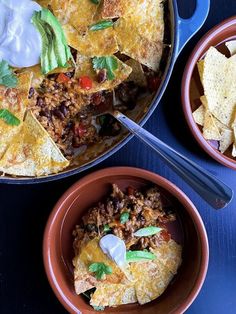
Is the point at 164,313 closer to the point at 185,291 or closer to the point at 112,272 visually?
the point at 185,291

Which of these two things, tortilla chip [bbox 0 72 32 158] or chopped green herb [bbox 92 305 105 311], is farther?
chopped green herb [bbox 92 305 105 311]

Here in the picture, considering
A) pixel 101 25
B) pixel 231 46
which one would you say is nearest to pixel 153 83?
pixel 101 25

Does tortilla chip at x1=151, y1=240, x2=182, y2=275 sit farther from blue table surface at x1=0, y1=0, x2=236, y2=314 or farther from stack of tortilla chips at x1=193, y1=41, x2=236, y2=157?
stack of tortilla chips at x1=193, y1=41, x2=236, y2=157

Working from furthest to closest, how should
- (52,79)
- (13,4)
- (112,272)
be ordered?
1. (112,272)
2. (52,79)
3. (13,4)

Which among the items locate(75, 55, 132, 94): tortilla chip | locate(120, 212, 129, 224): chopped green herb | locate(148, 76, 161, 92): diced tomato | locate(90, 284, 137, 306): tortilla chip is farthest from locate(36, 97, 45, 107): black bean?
locate(90, 284, 137, 306): tortilla chip

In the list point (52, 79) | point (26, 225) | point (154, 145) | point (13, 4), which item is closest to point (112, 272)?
point (26, 225)

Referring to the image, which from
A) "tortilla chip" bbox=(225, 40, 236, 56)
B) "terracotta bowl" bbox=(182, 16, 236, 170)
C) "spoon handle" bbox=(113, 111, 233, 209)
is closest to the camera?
"spoon handle" bbox=(113, 111, 233, 209)
